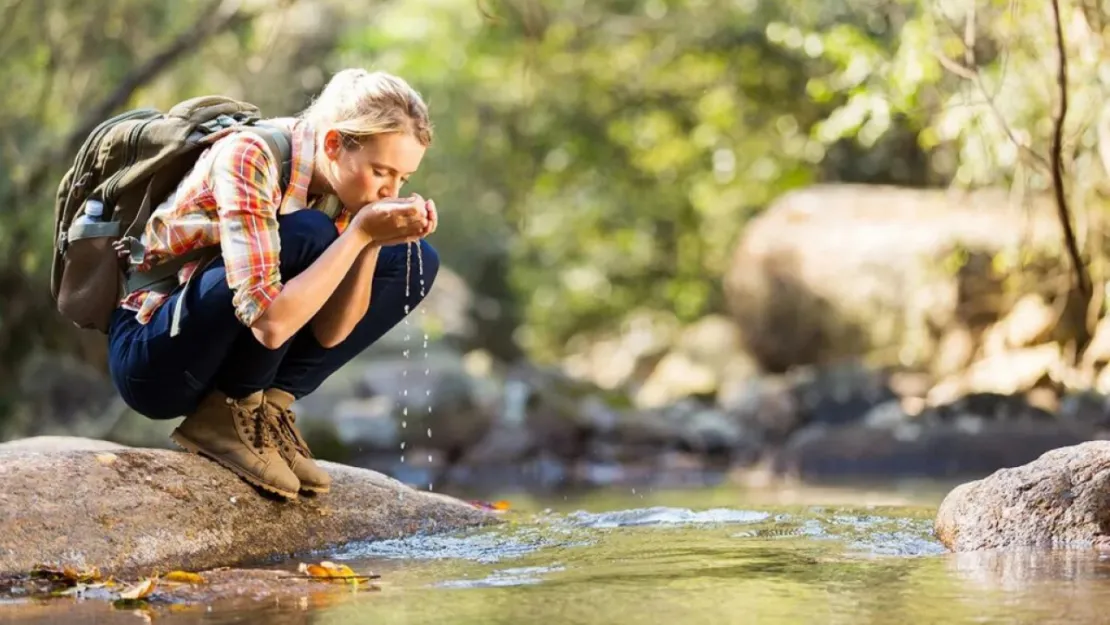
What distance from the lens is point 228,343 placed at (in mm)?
3705

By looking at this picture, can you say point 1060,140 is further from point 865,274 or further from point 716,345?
point 716,345

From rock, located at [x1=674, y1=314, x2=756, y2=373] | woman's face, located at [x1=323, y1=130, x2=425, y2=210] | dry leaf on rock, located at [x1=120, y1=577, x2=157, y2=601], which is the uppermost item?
Answer: rock, located at [x1=674, y1=314, x2=756, y2=373]

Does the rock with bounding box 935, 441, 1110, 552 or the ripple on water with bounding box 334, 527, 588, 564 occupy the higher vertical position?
the rock with bounding box 935, 441, 1110, 552

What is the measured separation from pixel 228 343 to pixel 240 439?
38 centimetres

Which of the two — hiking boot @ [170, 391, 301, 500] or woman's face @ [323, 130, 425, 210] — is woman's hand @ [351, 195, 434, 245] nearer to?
woman's face @ [323, 130, 425, 210]

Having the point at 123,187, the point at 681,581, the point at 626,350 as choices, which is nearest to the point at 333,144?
the point at 123,187

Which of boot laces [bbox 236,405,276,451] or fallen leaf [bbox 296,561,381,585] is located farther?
boot laces [bbox 236,405,276,451]

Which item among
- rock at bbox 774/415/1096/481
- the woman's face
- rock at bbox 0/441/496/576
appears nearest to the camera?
the woman's face

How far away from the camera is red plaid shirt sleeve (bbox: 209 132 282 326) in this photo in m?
3.50

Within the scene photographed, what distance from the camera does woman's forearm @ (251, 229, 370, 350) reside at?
3516mm

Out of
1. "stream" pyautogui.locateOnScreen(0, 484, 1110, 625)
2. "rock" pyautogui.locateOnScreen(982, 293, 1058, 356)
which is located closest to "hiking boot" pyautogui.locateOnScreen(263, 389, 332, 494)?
"stream" pyautogui.locateOnScreen(0, 484, 1110, 625)

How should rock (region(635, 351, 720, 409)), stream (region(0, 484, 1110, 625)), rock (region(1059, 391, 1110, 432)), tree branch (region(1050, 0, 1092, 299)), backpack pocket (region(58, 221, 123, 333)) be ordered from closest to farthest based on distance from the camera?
stream (region(0, 484, 1110, 625)), backpack pocket (region(58, 221, 123, 333)), tree branch (region(1050, 0, 1092, 299)), rock (region(1059, 391, 1110, 432)), rock (region(635, 351, 720, 409))

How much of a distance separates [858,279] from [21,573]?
40.1ft

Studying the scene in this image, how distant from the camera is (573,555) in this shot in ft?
12.6
